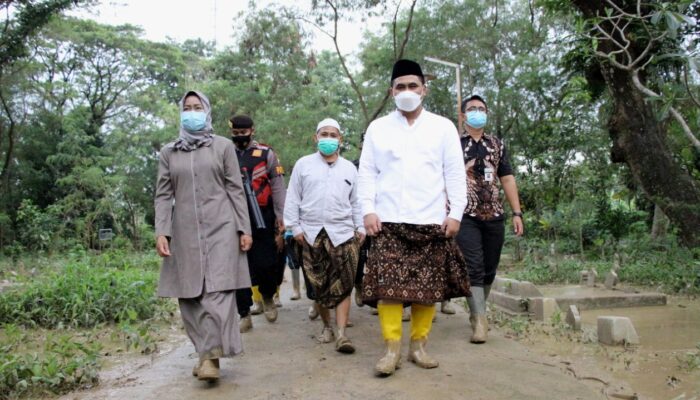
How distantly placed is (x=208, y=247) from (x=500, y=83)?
17993 millimetres

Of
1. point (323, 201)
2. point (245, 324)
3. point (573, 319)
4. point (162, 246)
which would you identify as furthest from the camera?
point (245, 324)

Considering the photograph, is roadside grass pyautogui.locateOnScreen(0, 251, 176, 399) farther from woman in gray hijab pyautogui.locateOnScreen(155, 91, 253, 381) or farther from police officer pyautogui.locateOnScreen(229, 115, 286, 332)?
police officer pyautogui.locateOnScreen(229, 115, 286, 332)

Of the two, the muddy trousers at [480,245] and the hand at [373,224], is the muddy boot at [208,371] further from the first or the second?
the muddy trousers at [480,245]

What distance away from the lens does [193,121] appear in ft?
14.3

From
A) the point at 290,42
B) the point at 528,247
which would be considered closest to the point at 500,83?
the point at 290,42

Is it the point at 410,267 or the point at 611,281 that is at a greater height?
the point at 410,267

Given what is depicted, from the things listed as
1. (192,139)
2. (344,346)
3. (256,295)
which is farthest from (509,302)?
(192,139)

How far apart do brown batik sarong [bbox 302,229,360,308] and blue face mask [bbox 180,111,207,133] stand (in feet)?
4.74

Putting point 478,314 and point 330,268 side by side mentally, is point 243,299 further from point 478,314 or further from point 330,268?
point 478,314

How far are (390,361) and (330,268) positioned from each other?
4.43 ft

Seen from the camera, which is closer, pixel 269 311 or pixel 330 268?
pixel 330 268

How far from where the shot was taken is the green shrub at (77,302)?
21.0 ft

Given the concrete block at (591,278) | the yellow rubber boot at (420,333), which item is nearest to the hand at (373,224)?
the yellow rubber boot at (420,333)

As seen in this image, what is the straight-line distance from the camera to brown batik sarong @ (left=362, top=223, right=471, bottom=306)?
13.4 ft
